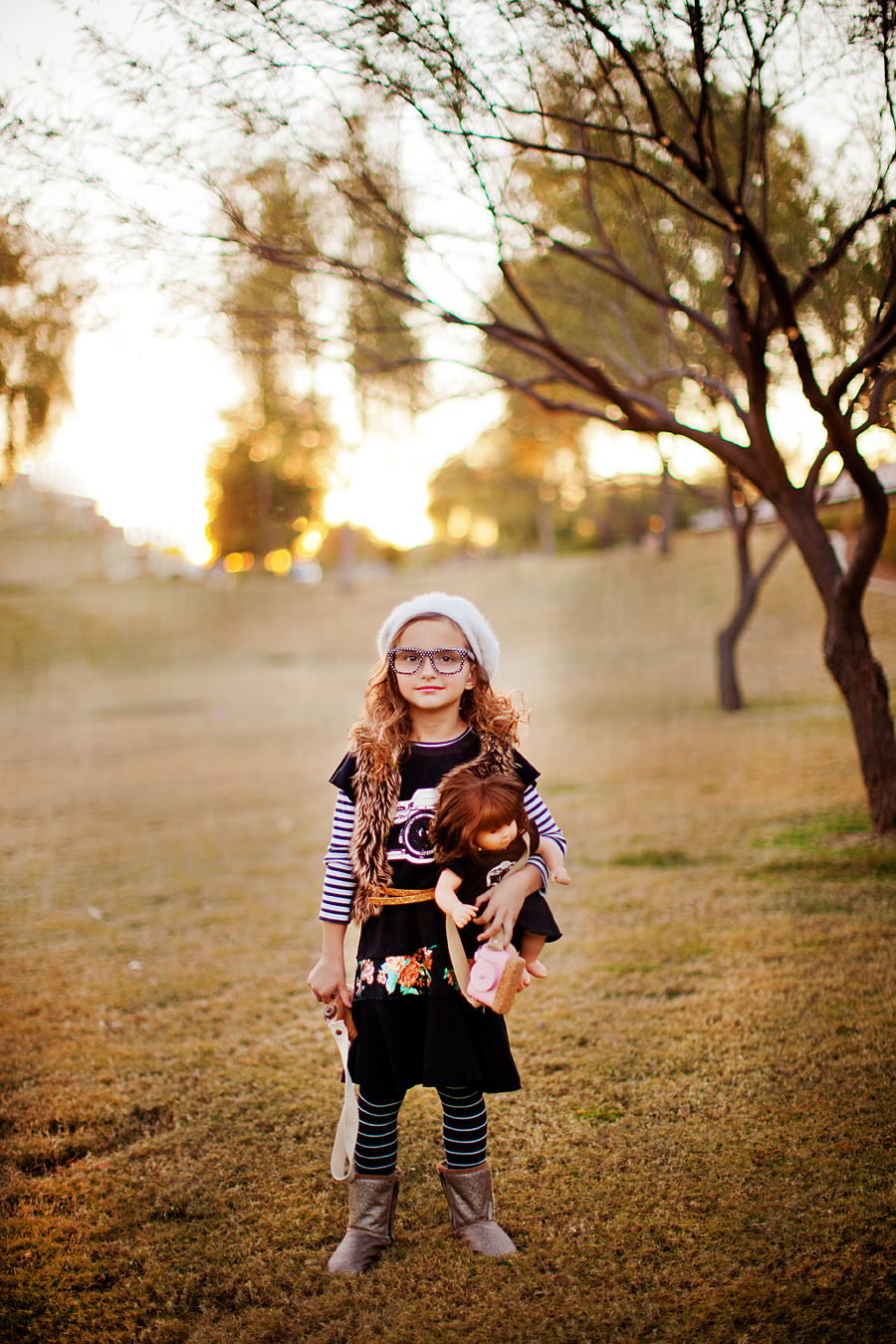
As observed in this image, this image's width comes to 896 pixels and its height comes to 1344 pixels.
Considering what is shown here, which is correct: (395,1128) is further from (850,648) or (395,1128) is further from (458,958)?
(850,648)

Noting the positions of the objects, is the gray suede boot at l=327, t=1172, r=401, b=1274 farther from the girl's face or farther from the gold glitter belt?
the girl's face

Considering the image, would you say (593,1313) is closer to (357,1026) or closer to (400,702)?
(357,1026)

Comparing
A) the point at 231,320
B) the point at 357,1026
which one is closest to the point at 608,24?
the point at 231,320

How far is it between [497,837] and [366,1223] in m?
1.01

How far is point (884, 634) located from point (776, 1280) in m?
5.32

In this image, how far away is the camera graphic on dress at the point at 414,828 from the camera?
6.78 ft

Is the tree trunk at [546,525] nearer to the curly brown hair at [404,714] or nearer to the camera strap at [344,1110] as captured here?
the curly brown hair at [404,714]

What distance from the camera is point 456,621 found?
2.22 meters

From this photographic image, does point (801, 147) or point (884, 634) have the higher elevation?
point (801, 147)

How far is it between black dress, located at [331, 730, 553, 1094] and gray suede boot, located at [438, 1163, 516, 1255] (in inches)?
10.2

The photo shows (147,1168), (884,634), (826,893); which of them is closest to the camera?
(147,1168)

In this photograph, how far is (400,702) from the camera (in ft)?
7.39

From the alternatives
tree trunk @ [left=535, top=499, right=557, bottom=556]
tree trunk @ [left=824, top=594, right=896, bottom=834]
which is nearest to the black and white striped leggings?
tree trunk @ [left=824, top=594, right=896, bottom=834]

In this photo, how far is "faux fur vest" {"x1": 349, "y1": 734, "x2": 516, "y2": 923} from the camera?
206cm
